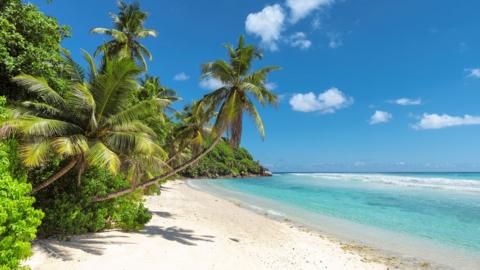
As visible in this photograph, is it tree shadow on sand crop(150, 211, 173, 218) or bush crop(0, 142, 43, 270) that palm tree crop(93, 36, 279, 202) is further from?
bush crop(0, 142, 43, 270)

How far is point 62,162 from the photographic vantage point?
845cm

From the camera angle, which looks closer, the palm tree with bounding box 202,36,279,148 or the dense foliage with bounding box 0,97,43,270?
the dense foliage with bounding box 0,97,43,270

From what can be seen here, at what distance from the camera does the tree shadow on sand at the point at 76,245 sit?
275 inches

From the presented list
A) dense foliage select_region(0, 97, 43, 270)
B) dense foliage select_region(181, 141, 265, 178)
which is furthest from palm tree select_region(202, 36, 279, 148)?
dense foliage select_region(181, 141, 265, 178)

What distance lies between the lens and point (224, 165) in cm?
8138

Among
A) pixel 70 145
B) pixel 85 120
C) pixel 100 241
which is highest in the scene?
pixel 85 120

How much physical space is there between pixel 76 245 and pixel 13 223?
3.35m

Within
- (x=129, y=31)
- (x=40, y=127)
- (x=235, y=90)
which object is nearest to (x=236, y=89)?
(x=235, y=90)

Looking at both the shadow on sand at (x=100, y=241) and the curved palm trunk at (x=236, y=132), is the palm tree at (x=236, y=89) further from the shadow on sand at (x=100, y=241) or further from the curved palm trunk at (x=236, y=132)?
the shadow on sand at (x=100, y=241)

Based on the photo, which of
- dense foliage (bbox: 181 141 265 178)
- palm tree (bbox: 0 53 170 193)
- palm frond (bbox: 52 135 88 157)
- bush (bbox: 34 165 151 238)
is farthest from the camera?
dense foliage (bbox: 181 141 265 178)

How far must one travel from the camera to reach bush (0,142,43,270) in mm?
4578

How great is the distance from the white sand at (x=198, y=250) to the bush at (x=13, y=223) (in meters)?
1.59

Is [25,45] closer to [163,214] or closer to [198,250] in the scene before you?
[198,250]

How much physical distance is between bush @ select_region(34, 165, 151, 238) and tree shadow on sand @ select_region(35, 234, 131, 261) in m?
0.34
